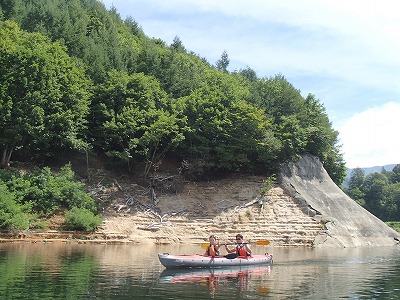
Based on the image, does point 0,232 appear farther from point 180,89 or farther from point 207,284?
point 180,89

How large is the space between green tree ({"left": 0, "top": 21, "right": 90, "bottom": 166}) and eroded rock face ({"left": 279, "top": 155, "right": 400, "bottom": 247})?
2229 cm

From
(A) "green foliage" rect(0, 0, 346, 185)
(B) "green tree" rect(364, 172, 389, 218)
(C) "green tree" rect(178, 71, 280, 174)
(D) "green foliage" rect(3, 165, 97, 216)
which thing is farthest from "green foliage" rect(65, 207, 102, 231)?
(B) "green tree" rect(364, 172, 389, 218)

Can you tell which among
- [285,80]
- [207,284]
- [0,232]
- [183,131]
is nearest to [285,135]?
[183,131]

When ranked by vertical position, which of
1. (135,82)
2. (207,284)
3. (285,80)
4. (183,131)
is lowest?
(207,284)

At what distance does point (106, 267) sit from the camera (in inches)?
880

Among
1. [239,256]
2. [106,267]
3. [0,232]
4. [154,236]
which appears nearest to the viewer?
[106,267]

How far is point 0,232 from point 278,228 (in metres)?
23.1

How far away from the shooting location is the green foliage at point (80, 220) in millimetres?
35531

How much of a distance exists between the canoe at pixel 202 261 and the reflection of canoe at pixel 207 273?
9.6 inches

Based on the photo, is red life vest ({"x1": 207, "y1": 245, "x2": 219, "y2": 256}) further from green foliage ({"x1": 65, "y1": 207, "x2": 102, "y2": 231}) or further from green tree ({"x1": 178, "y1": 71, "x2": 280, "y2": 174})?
green tree ({"x1": 178, "y1": 71, "x2": 280, "y2": 174})

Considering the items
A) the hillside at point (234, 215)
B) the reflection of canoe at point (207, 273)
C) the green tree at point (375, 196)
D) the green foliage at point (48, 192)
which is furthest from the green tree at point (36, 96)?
the green tree at point (375, 196)

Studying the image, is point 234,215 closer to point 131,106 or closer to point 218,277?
point 131,106

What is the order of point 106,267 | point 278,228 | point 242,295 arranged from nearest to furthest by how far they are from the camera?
point 242,295, point 106,267, point 278,228

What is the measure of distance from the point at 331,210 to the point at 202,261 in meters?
27.5
